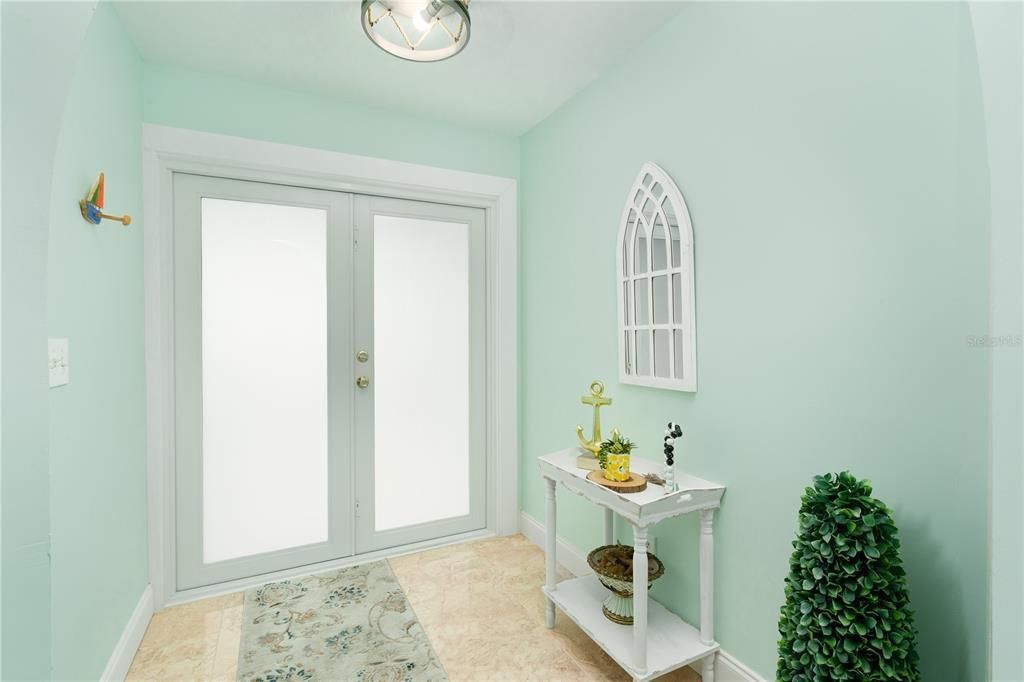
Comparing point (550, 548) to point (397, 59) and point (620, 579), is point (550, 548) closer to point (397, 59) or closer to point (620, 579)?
point (620, 579)

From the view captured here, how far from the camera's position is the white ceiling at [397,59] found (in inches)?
72.6

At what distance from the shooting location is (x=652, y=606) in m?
1.92

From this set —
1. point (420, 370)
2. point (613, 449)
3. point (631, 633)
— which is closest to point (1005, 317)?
point (613, 449)

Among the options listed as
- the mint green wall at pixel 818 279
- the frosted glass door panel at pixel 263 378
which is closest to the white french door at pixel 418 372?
the frosted glass door panel at pixel 263 378

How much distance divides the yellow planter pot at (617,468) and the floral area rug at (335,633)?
0.97 metres

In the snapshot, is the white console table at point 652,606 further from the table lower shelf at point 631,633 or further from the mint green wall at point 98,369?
the mint green wall at point 98,369

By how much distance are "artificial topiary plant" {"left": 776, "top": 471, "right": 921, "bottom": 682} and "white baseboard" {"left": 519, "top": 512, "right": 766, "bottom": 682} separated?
526mm

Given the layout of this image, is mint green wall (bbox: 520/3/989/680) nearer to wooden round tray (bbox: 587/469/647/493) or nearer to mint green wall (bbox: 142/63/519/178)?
wooden round tray (bbox: 587/469/647/493)

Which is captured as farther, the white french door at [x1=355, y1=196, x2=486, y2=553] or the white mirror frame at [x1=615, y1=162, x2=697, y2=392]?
the white french door at [x1=355, y1=196, x2=486, y2=553]

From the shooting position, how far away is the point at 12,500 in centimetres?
65

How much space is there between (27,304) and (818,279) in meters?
1.75

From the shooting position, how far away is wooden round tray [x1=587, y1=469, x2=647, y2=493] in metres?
1.66

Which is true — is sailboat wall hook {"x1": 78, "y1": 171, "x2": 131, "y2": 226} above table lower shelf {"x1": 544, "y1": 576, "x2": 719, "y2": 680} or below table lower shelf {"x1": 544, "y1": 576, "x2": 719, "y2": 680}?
above

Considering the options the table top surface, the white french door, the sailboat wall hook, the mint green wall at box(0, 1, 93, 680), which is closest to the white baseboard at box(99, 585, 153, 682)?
the white french door
